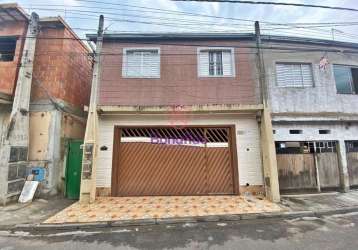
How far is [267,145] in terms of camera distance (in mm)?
7848

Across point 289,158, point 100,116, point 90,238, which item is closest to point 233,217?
point 90,238

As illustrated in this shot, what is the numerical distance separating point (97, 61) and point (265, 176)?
8.28 metres

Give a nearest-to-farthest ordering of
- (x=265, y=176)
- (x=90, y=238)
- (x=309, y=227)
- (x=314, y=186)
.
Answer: (x=90, y=238) < (x=309, y=227) < (x=265, y=176) < (x=314, y=186)

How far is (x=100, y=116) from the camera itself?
28.5 feet

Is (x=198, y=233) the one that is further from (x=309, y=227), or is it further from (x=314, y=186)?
(x=314, y=186)

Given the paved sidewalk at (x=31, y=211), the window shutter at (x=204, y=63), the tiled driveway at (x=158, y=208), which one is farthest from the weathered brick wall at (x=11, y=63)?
the window shutter at (x=204, y=63)

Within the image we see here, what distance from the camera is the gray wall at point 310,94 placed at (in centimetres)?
879

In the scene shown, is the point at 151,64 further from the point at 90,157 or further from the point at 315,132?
the point at 315,132

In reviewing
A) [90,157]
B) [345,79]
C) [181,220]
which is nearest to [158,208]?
[181,220]

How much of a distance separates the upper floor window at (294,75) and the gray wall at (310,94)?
191mm

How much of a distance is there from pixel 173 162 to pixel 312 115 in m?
6.23

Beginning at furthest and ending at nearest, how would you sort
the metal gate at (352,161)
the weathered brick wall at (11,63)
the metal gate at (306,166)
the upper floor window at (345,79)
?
the upper floor window at (345,79) → the metal gate at (352,161) → the metal gate at (306,166) → the weathered brick wall at (11,63)

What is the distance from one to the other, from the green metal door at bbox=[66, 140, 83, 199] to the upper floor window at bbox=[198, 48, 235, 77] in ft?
19.7

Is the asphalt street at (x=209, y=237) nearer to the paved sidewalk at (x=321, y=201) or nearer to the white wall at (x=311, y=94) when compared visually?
the paved sidewalk at (x=321, y=201)
